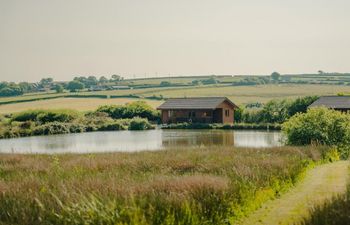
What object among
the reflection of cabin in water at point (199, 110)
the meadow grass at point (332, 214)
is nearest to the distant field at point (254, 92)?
the reflection of cabin in water at point (199, 110)

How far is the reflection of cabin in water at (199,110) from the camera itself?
211 ft

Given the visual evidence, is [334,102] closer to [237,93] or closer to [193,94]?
[193,94]

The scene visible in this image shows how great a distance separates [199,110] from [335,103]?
17.2m

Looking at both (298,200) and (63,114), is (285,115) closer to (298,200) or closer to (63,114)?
(63,114)

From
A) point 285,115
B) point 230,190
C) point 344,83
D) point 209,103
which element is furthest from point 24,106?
point 230,190

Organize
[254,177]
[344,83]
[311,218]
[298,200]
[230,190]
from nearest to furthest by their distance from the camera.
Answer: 1. [311,218]
2. [230,190]
3. [298,200]
4. [254,177]
5. [344,83]

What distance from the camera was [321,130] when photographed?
90.9ft

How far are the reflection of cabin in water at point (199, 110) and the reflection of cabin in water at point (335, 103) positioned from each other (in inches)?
460

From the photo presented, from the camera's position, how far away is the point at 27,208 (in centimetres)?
994

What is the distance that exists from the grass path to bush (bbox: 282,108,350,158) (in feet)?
29.0

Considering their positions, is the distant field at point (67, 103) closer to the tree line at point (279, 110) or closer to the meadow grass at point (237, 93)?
the meadow grass at point (237, 93)

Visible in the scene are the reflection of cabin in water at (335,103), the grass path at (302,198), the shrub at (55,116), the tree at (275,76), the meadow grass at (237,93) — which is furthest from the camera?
the tree at (275,76)

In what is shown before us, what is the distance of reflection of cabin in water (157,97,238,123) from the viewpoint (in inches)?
2530

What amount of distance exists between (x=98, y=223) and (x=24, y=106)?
95.5 m
